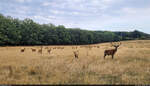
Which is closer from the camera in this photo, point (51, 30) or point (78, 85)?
point (78, 85)

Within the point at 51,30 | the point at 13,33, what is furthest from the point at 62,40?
the point at 13,33

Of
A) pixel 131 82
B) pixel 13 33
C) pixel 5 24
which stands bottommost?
pixel 131 82

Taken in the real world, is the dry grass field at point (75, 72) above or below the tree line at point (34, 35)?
below

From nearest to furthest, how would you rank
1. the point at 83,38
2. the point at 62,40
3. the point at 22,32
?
the point at 22,32, the point at 62,40, the point at 83,38

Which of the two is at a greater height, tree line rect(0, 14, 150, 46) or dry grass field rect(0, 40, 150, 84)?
tree line rect(0, 14, 150, 46)

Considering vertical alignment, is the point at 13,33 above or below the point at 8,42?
above

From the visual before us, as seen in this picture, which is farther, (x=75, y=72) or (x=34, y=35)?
(x=34, y=35)

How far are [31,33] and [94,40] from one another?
131 ft

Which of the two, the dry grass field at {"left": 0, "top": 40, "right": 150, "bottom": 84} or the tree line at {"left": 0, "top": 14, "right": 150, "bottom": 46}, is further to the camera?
the tree line at {"left": 0, "top": 14, "right": 150, "bottom": 46}

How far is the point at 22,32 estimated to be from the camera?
48625 millimetres

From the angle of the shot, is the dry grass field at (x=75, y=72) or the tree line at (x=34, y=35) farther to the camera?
the tree line at (x=34, y=35)

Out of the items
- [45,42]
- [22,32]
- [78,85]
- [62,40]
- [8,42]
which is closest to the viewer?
[78,85]

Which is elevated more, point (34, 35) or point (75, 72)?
point (34, 35)

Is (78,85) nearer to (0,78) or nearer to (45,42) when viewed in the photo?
(0,78)
